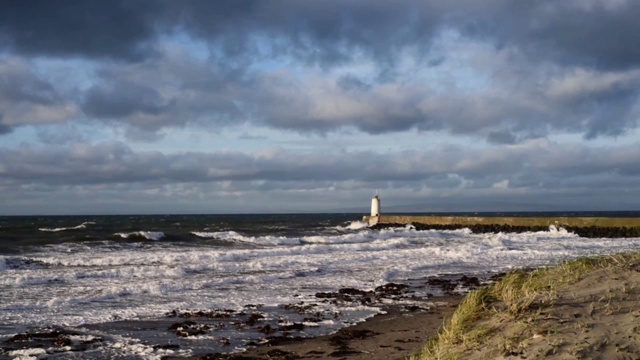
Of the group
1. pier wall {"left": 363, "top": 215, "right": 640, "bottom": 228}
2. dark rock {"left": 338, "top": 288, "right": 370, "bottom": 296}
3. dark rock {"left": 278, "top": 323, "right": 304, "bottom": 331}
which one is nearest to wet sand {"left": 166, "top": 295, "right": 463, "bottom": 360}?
dark rock {"left": 278, "top": 323, "right": 304, "bottom": 331}

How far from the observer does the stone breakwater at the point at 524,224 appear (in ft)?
131

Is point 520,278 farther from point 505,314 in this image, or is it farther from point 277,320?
point 277,320

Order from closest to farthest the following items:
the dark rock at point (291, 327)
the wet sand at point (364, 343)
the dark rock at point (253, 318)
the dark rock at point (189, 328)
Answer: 1. the wet sand at point (364, 343)
2. the dark rock at point (189, 328)
3. the dark rock at point (291, 327)
4. the dark rock at point (253, 318)

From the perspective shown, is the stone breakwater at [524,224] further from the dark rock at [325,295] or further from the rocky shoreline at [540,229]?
the dark rock at [325,295]

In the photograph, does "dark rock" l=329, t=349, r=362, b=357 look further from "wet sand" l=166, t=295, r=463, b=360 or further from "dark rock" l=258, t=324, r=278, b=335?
"dark rock" l=258, t=324, r=278, b=335

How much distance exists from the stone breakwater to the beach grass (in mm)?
35436

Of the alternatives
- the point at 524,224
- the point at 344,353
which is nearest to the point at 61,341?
the point at 344,353

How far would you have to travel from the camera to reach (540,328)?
5.43 m

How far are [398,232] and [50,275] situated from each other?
31.3m

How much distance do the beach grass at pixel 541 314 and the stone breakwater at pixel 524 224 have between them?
3544cm

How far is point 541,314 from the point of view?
5.76m

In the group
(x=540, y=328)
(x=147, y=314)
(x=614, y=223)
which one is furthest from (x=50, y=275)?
(x=614, y=223)

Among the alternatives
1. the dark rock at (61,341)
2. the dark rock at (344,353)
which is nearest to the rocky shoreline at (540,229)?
the dark rock at (344,353)

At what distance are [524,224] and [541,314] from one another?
136 feet
